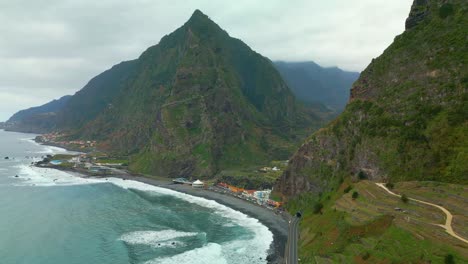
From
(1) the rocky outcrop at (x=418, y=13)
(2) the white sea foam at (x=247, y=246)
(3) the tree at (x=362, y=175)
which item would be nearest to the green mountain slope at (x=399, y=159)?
(3) the tree at (x=362, y=175)

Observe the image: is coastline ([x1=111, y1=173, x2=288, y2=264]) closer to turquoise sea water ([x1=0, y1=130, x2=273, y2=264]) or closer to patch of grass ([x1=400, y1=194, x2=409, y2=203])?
turquoise sea water ([x1=0, y1=130, x2=273, y2=264])

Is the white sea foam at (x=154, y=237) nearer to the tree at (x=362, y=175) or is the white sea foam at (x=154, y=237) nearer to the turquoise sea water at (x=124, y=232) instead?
the turquoise sea water at (x=124, y=232)

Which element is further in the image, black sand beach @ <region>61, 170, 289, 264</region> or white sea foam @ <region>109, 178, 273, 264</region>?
black sand beach @ <region>61, 170, 289, 264</region>

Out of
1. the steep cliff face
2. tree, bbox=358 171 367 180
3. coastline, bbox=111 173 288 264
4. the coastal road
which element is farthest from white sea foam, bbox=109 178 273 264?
tree, bbox=358 171 367 180

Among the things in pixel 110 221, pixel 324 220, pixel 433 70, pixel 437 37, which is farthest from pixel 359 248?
pixel 110 221

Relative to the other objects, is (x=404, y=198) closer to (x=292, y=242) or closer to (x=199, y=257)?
(x=292, y=242)

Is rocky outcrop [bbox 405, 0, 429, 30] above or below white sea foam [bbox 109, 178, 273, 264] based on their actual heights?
above

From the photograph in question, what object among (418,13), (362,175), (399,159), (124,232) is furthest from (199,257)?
(418,13)
